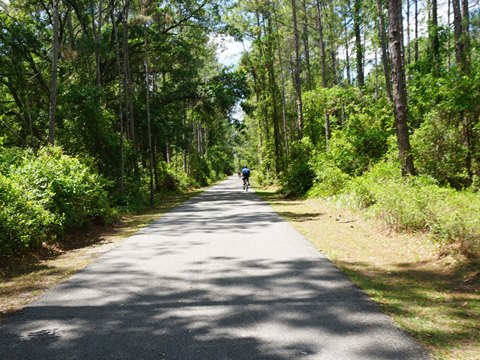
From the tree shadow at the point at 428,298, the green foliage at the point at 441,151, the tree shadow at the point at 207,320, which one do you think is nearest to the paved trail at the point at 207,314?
the tree shadow at the point at 207,320

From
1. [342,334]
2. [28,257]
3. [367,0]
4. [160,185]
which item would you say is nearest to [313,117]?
[367,0]

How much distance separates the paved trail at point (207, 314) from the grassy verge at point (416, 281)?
0.96ft

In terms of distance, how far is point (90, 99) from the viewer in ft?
58.4

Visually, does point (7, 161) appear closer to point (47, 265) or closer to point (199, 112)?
point (47, 265)

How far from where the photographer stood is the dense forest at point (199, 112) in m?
9.38

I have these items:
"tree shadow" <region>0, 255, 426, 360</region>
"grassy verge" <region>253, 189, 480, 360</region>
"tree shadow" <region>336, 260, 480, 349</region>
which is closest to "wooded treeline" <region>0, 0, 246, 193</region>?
"tree shadow" <region>0, 255, 426, 360</region>

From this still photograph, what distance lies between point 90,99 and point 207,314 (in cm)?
1557

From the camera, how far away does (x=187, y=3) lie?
25859 mm

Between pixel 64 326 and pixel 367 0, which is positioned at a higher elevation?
pixel 367 0

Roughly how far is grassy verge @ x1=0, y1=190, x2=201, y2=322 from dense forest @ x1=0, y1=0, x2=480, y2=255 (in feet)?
1.29

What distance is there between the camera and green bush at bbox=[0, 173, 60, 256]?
744 cm

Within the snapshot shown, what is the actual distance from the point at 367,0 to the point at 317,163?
48.3 feet

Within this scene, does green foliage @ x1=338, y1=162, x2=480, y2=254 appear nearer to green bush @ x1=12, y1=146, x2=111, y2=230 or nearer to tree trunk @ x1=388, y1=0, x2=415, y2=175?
tree trunk @ x1=388, y1=0, x2=415, y2=175

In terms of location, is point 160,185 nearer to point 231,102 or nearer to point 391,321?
point 231,102
